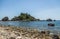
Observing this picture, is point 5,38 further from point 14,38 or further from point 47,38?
point 47,38

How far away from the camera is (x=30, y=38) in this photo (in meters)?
12.1

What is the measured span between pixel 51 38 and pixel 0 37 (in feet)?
13.5

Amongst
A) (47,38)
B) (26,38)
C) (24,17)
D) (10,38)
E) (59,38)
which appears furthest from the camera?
(24,17)

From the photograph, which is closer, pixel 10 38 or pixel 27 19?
pixel 10 38

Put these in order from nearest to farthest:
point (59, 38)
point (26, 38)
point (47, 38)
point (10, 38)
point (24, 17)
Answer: point (10, 38) → point (26, 38) → point (47, 38) → point (59, 38) → point (24, 17)

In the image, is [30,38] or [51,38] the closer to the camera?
[30,38]

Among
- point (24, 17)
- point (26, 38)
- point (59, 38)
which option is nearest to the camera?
point (26, 38)

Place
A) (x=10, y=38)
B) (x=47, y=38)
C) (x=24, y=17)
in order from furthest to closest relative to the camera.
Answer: (x=24, y=17) → (x=47, y=38) → (x=10, y=38)

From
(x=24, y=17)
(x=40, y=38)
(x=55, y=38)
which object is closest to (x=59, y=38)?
(x=55, y=38)

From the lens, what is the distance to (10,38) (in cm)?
1108

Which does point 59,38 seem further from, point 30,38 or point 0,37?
point 0,37

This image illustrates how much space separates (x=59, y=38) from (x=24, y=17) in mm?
96080

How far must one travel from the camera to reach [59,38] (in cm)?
1414

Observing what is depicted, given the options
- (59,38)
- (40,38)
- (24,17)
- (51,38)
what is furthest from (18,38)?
(24,17)
